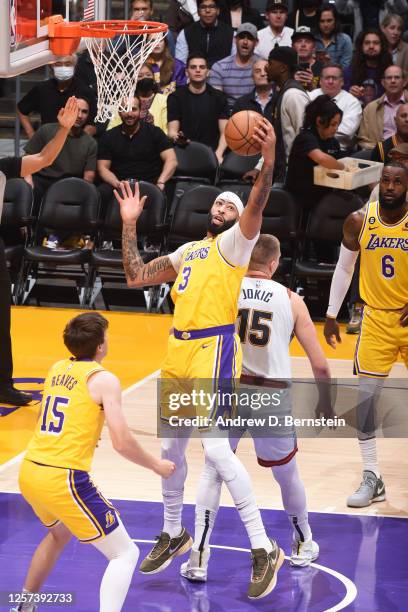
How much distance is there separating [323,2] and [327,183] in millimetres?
4262

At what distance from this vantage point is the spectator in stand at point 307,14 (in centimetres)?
1495

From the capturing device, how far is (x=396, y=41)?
14.1m

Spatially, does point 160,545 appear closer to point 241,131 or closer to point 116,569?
point 116,569


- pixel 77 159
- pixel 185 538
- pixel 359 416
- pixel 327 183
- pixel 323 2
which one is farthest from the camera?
pixel 323 2

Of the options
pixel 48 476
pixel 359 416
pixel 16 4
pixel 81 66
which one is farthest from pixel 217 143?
pixel 48 476

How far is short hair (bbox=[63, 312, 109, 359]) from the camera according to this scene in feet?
17.2

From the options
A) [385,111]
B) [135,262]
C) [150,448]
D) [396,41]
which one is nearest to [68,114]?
[135,262]

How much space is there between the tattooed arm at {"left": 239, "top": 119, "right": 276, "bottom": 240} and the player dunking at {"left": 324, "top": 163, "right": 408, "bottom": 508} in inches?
66.7

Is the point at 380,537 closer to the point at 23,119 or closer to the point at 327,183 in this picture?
the point at 327,183

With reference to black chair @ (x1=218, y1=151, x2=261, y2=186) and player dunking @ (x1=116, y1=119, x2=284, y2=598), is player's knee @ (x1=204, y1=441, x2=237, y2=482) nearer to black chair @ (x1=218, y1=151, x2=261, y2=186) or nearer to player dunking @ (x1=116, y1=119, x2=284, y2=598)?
player dunking @ (x1=116, y1=119, x2=284, y2=598)

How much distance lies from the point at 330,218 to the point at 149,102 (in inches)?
108

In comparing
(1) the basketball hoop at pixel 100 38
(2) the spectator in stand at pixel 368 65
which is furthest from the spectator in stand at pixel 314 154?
(1) the basketball hoop at pixel 100 38

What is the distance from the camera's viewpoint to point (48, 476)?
513 centimetres

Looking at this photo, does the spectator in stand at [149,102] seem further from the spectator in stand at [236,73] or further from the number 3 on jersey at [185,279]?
the number 3 on jersey at [185,279]
